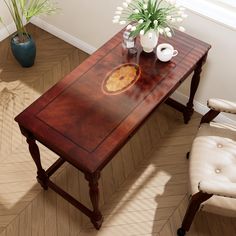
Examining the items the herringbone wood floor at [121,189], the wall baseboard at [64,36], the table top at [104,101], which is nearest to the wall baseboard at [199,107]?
the herringbone wood floor at [121,189]

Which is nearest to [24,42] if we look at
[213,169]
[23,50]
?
[23,50]

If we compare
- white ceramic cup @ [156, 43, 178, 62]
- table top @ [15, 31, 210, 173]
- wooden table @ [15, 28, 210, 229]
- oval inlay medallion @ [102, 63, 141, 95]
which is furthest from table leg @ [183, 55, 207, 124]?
oval inlay medallion @ [102, 63, 141, 95]

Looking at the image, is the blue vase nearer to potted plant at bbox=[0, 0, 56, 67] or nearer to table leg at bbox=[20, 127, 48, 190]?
potted plant at bbox=[0, 0, 56, 67]

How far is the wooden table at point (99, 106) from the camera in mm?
2246

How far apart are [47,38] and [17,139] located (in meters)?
1.46

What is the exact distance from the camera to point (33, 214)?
288 centimetres

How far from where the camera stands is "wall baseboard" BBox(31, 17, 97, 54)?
4.05 m

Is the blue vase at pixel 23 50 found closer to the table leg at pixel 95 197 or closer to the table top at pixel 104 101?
the table top at pixel 104 101

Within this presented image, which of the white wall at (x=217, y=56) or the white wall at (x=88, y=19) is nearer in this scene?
the white wall at (x=217, y=56)

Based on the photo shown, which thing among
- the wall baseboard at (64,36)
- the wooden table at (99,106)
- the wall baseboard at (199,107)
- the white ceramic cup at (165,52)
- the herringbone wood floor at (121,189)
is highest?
the white ceramic cup at (165,52)

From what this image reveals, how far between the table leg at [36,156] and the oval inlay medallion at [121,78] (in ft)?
1.95

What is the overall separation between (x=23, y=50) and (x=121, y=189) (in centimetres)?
175

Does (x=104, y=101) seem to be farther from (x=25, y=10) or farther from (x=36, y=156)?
(x=25, y=10)

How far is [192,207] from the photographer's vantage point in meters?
2.41
